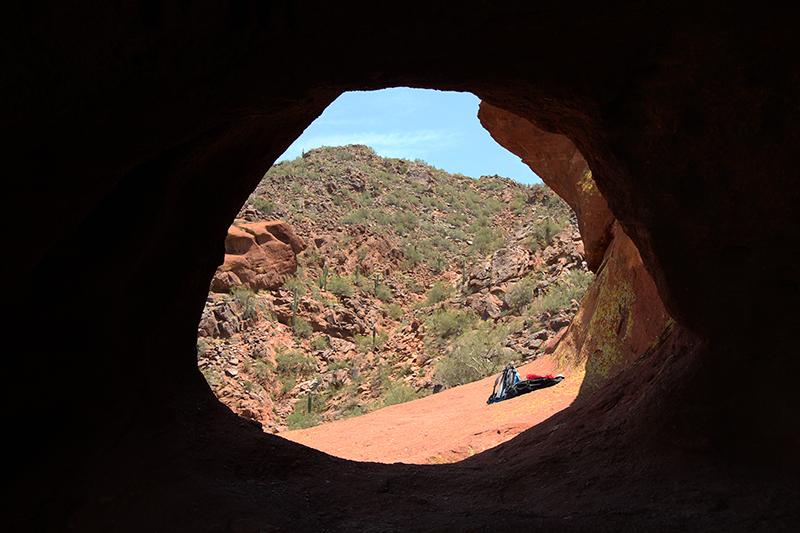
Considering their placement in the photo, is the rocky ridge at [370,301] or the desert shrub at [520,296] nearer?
the rocky ridge at [370,301]

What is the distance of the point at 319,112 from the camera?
146 inches

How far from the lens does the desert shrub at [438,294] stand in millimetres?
23188

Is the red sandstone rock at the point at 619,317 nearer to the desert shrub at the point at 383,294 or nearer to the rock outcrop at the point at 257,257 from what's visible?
the rock outcrop at the point at 257,257

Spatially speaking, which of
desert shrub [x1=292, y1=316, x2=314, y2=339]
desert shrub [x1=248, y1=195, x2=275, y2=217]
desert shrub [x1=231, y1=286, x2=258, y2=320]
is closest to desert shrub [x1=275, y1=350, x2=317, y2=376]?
desert shrub [x1=292, y1=316, x2=314, y2=339]

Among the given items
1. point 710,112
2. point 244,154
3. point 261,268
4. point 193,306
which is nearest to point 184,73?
point 244,154

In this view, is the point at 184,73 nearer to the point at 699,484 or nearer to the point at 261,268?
the point at 699,484

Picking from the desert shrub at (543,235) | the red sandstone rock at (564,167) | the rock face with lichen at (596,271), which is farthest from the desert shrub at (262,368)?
the desert shrub at (543,235)

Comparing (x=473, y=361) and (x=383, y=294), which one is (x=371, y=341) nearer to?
(x=383, y=294)

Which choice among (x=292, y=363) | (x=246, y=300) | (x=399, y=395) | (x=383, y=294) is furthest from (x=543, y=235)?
(x=246, y=300)

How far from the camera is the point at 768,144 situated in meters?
2.69

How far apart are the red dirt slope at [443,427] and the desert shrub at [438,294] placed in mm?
12183

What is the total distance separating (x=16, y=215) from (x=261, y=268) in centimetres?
1839

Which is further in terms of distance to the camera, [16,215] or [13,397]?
[13,397]

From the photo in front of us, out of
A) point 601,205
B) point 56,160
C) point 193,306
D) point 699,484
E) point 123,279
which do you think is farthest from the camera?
point 601,205
